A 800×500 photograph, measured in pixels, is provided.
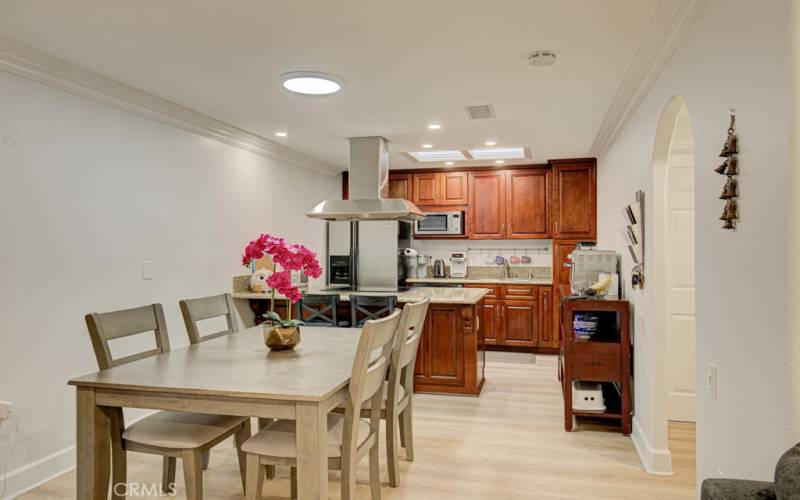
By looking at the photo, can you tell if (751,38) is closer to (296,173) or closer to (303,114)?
(303,114)

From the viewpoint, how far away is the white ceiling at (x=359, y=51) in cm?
231

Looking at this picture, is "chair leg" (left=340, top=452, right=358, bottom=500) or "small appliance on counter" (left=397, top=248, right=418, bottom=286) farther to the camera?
"small appliance on counter" (left=397, top=248, right=418, bottom=286)

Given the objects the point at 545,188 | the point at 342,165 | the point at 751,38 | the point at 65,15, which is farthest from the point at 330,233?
the point at 751,38

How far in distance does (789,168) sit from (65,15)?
9.39 ft

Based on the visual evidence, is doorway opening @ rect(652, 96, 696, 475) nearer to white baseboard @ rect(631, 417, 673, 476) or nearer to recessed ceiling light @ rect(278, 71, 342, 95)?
white baseboard @ rect(631, 417, 673, 476)

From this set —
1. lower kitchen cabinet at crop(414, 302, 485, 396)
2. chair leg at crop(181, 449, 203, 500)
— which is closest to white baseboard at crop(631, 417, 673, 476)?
lower kitchen cabinet at crop(414, 302, 485, 396)

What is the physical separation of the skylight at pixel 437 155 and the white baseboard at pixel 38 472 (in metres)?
4.04

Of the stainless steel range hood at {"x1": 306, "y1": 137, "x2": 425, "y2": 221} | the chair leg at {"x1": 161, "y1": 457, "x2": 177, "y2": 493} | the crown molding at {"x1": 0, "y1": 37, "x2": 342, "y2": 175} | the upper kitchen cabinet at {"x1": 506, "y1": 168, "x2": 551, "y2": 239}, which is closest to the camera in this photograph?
the chair leg at {"x1": 161, "y1": 457, "x2": 177, "y2": 493}

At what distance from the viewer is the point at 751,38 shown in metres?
1.61

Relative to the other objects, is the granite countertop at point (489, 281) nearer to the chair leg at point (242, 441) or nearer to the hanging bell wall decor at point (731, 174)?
the chair leg at point (242, 441)

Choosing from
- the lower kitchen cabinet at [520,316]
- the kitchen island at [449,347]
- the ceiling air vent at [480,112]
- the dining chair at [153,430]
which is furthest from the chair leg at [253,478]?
the lower kitchen cabinet at [520,316]

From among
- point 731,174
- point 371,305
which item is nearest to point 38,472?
point 371,305

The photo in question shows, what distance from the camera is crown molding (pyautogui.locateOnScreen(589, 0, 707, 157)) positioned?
7.27 feet

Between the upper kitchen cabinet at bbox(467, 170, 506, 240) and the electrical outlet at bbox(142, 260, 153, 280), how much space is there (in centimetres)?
396
